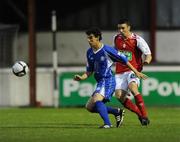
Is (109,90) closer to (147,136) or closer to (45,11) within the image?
(147,136)

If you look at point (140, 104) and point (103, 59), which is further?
point (140, 104)

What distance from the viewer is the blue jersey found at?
1362 centimetres

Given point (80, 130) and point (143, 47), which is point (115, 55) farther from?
point (80, 130)

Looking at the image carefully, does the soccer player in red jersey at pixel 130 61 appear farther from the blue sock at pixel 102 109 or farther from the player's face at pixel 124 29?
the blue sock at pixel 102 109

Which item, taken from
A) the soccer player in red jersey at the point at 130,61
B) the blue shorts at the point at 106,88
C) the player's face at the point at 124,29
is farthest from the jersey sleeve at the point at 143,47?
the blue shorts at the point at 106,88

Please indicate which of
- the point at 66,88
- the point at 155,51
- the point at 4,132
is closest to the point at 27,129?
the point at 4,132

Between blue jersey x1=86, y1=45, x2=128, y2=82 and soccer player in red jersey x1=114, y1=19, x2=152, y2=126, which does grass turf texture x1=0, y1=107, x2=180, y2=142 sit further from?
blue jersey x1=86, y1=45, x2=128, y2=82

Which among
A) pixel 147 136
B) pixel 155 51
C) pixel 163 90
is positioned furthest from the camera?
pixel 155 51

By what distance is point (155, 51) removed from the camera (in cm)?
2631

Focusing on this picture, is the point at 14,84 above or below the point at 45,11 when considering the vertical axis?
below

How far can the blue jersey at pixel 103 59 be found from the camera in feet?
44.7

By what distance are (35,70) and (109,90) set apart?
10.7 metres

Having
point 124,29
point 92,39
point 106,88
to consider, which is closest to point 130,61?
point 124,29

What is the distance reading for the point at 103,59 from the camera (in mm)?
13625
